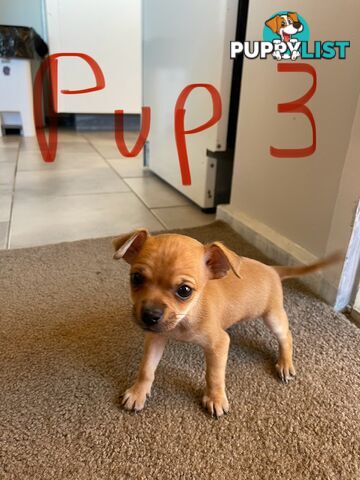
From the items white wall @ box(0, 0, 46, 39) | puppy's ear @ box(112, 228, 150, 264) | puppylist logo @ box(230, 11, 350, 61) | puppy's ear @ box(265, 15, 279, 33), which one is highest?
white wall @ box(0, 0, 46, 39)

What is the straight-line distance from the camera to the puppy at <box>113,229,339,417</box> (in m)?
0.59

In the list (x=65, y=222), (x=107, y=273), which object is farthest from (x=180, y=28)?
(x=107, y=273)

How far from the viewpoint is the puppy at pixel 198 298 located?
1.95ft

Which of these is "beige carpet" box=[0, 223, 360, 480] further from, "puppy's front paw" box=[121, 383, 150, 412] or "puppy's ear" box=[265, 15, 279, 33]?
"puppy's ear" box=[265, 15, 279, 33]

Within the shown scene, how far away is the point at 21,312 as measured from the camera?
38.5 inches

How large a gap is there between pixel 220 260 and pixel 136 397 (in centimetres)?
29

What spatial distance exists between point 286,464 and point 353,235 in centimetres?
54

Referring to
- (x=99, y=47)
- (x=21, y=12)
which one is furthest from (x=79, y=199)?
(x=21, y=12)

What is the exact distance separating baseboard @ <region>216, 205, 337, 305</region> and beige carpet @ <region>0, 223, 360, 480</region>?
0.04 m

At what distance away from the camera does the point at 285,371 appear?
812 millimetres

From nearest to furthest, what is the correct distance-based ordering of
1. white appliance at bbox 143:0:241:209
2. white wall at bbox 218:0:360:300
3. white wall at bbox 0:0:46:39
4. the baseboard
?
white wall at bbox 218:0:360:300, the baseboard, white appliance at bbox 143:0:241:209, white wall at bbox 0:0:46:39

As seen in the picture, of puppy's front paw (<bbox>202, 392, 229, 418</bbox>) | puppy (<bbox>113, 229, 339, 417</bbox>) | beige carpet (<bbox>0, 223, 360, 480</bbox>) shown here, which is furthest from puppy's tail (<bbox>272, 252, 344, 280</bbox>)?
puppy's front paw (<bbox>202, 392, 229, 418</bbox>)

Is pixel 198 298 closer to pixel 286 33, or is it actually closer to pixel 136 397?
pixel 136 397

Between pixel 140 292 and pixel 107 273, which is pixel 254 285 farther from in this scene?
pixel 107 273
